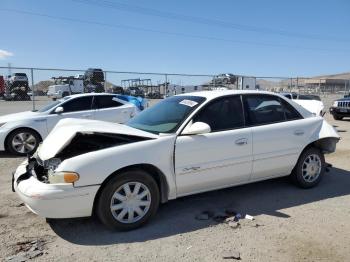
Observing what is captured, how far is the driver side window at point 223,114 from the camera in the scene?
15.8 ft

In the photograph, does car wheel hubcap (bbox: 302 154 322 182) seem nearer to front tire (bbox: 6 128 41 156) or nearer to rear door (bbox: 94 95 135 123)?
rear door (bbox: 94 95 135 123)

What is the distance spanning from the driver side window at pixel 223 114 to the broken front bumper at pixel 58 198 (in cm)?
168

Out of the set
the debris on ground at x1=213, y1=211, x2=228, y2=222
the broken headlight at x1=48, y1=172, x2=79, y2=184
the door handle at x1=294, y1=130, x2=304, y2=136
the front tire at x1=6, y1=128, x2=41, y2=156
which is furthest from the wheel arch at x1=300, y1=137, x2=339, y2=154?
the front tire at x1=6, y1=128, x2=41, y2=156

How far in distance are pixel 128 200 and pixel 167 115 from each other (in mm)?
1382

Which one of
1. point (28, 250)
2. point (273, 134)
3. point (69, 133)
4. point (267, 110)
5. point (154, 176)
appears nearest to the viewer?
point (28, 250)

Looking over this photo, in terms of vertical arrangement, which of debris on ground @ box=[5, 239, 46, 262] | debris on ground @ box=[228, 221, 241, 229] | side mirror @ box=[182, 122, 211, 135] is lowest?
debris on ground @ box=[5, 239, 46, 262]

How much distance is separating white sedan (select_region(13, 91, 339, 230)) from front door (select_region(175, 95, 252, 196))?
13 millimetres

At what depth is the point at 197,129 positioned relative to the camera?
446cm

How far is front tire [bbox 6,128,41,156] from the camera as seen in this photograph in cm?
858

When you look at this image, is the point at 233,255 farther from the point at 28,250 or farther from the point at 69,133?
the point at 69,133

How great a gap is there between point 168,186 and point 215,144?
807mm

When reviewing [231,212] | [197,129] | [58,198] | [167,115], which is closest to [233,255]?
[231,212]

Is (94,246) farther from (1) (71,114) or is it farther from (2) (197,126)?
(1) (71,114)

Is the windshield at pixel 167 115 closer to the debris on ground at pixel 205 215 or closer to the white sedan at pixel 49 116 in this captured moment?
the debris on ground at pixel 205 215
